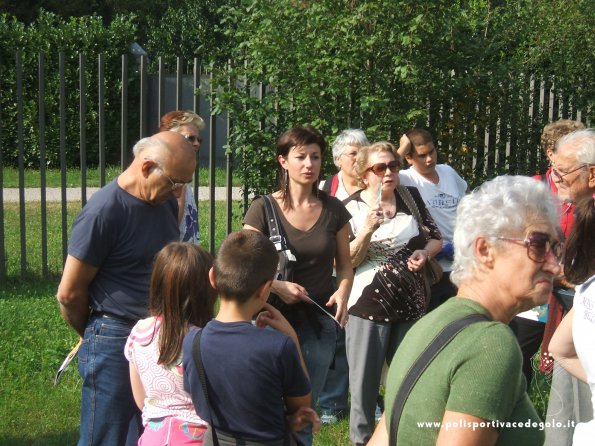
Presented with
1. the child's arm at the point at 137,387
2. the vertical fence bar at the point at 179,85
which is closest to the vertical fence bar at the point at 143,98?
the vertical fence bar at the point at 179,85

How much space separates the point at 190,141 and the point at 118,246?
1643 millimetres

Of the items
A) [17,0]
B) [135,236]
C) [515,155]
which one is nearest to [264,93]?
[515,155]

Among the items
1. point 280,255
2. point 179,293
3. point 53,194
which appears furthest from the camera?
point 53,194

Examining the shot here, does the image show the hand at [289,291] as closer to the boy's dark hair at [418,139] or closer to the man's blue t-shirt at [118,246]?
the man's blue t-shirt at [118,246]

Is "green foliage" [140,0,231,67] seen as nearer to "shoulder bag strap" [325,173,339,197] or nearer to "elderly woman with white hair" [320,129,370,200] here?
"elderly woman with white hair" [320,129,370,200]

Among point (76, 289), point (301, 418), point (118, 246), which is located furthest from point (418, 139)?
point (301, 418)

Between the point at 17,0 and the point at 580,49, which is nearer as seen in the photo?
the point at 580,49

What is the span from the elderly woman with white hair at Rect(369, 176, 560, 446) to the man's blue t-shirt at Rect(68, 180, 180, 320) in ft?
5.50

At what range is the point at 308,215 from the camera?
4828mm

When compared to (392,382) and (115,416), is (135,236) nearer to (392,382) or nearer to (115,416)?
(115,416)

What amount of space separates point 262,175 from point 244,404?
4.97 meters

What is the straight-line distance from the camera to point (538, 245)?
8.49 feet

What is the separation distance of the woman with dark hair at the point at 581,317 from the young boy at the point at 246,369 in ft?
3.16

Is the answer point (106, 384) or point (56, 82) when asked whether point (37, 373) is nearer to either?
point (106, 384)
